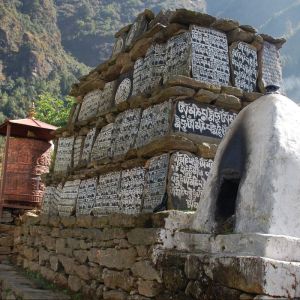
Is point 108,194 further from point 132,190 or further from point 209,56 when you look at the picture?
point 209,56

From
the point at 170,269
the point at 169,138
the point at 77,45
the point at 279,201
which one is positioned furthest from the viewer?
the point at 77,45

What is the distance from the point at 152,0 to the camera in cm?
7675

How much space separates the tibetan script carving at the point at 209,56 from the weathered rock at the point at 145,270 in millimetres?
1788

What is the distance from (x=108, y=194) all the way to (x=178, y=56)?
67.9 inches

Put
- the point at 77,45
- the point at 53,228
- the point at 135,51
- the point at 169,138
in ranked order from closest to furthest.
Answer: the point at 169,138, the point at 135,51, the point at 53,228, the point at 77,45

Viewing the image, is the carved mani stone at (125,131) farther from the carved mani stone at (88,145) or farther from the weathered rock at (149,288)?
the weathered rock at (149,288)

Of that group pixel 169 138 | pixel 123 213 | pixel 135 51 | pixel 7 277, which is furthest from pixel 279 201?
pixel 7 277

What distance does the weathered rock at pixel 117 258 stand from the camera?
4.36 meters

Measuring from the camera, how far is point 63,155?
7.21 meters

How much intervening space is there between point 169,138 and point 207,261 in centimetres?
133

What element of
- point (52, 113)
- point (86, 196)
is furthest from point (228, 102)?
point (52, 113)

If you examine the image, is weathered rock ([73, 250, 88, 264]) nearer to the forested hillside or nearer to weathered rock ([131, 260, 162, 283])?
weathered rock ([131, 260, 162, 283])

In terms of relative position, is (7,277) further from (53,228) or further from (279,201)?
(279,201)

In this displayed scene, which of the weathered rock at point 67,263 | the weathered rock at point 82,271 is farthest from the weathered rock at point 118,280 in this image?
the weathered rock at point 67,263
